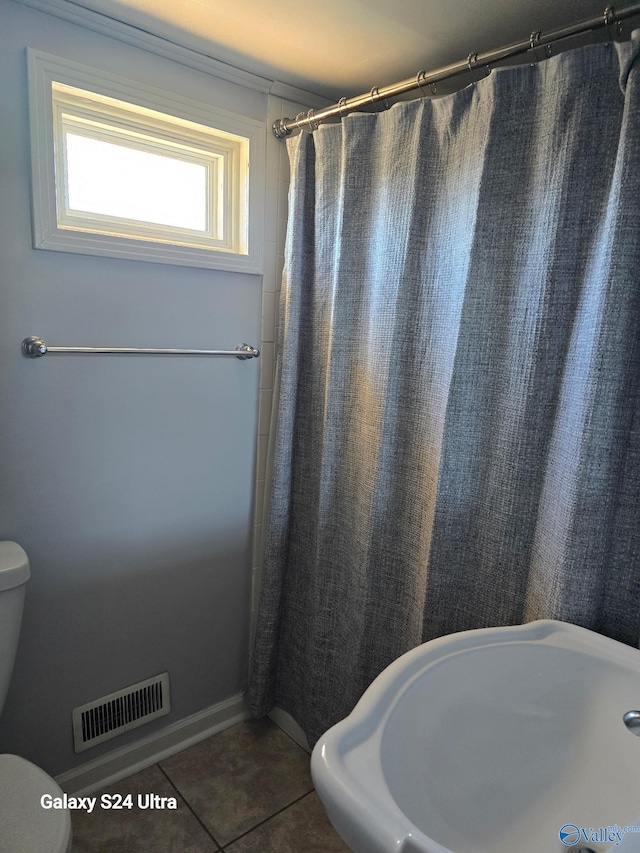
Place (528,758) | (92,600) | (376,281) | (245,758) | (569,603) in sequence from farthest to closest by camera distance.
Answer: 1. (245,758)
2. (92,600)
3. (376,281)
4. (569,603)
5. (528,758)

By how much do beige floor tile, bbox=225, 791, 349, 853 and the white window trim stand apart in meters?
1.60

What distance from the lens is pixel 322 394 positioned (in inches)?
66.2

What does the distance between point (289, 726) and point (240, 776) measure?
0.24 meters

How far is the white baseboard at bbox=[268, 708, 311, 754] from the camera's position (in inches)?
73.0

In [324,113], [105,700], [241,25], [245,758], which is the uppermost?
[241,25]

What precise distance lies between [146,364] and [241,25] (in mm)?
866

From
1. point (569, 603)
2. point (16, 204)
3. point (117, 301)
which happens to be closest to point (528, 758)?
point (569, 603)

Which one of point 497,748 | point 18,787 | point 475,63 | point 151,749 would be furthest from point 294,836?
point 475,63

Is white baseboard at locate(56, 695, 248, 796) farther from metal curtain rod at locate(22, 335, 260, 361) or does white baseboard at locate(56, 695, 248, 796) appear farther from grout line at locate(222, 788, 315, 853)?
metal curtain rod at locate(22, 335, 260, 361)

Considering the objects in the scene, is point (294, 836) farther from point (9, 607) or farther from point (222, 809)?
point (9, 607)

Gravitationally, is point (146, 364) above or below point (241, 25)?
below

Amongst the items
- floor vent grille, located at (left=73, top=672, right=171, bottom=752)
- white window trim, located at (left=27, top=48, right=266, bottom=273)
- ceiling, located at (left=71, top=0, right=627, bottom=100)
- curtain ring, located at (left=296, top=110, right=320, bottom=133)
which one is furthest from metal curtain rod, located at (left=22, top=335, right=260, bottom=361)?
floor vent grille, located at (left=73, top=672, right=171, bottom=752)

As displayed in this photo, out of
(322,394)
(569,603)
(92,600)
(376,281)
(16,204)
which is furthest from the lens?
(322,394)

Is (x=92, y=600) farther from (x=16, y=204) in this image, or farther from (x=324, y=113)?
(x=324, y=113)
